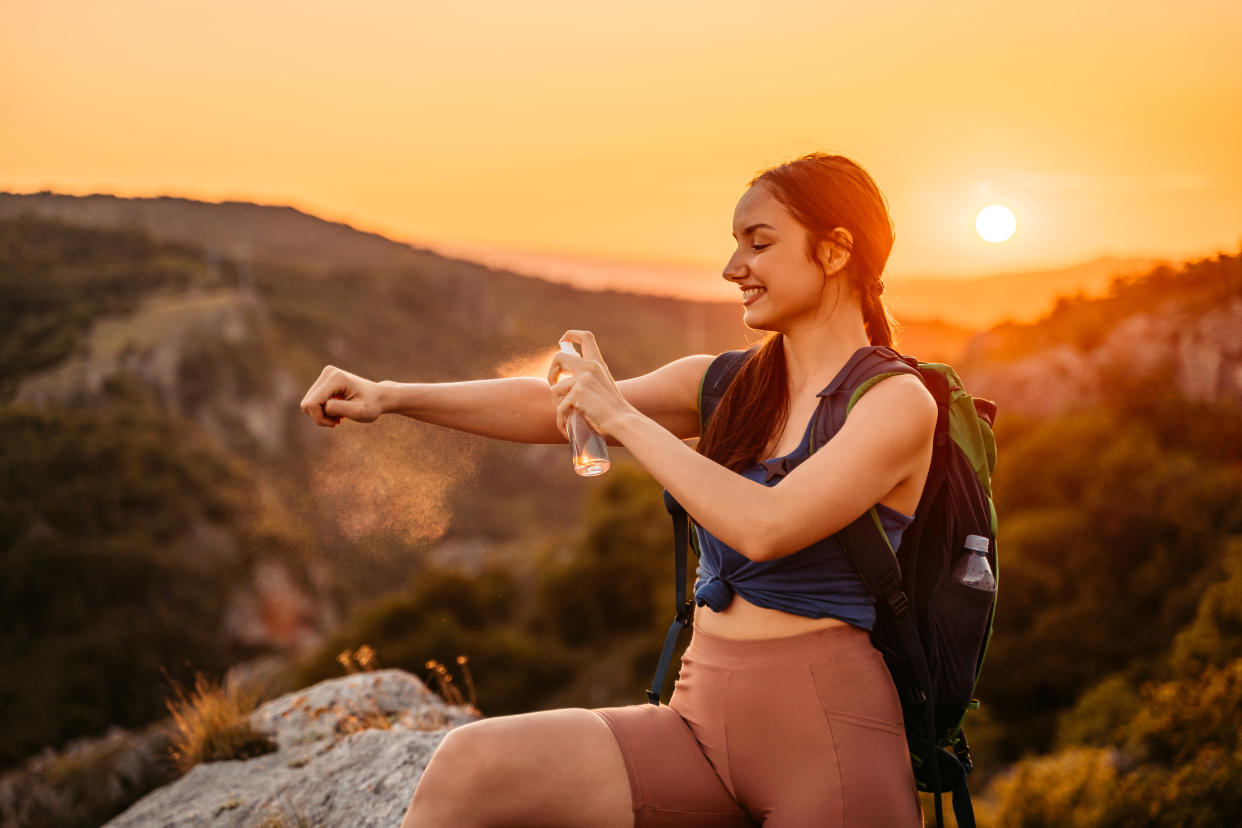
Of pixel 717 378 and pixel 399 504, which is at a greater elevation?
pixel 717 378

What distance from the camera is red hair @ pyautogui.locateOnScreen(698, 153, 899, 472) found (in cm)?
243

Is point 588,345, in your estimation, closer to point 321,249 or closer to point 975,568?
point 975,568

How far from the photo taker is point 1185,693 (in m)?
10.4

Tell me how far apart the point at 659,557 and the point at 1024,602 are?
19075 millimetres

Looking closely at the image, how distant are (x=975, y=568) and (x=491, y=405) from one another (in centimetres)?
134

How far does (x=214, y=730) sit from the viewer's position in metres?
5.47

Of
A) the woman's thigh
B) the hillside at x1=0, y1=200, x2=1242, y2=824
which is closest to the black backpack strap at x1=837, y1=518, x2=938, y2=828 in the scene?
the woman's thigh

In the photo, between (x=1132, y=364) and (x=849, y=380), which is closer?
(x=849, y=380)

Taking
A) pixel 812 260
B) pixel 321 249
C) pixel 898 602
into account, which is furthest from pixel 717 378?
pixel 321 249

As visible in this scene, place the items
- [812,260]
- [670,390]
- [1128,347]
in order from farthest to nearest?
[1128,347] < [670,390] < [812,260]

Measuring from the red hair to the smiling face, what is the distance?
0.9 inches

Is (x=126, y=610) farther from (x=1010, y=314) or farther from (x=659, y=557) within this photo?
(x=1010, y=314)

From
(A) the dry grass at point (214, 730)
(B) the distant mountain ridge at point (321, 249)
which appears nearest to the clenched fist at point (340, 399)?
(A) the dry grass at point (214, 730)

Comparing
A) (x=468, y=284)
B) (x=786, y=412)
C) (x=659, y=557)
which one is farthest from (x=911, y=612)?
(x=468, y=284)
